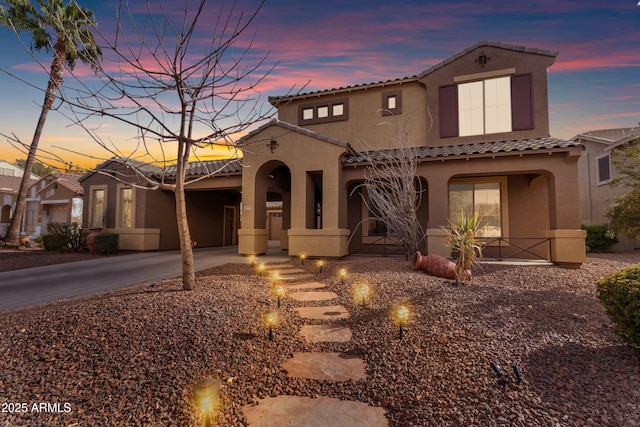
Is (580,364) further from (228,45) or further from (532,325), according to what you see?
(228,45)

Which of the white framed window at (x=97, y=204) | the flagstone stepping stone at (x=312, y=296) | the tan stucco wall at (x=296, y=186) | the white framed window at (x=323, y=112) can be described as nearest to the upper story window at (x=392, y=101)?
the white framed window at (x=323, y=112)

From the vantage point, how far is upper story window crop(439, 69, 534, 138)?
11.1 meters

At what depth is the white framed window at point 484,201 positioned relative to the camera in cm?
1151

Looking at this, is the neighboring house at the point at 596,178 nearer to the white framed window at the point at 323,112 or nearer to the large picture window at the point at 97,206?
the white framed window at the point at 323,112

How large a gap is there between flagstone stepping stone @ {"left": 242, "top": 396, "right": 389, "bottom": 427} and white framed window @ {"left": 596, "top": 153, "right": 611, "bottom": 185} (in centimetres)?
2072

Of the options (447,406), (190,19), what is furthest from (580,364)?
(190,19)

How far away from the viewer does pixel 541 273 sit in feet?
26.1

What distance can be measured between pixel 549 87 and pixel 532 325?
10.7m

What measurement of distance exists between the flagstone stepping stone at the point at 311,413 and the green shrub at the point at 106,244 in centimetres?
1329

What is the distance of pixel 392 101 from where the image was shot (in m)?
13.0

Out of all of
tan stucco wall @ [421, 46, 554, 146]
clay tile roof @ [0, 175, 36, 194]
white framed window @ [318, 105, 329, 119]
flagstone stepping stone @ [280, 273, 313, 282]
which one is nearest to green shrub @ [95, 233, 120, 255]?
flagstone stepping stone @ [280, 273, 313, 282]

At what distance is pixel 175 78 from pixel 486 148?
32.0ft

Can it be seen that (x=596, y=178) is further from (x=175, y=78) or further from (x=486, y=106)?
(x=175, y=78)

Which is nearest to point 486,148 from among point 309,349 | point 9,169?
point 309,349
